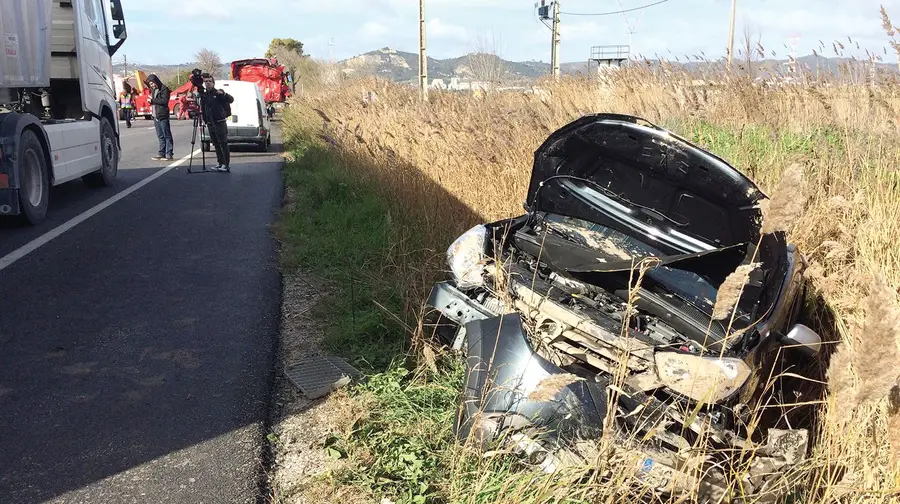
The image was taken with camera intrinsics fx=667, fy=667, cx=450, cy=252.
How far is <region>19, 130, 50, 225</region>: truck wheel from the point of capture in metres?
7.57

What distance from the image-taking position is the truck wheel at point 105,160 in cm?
1065

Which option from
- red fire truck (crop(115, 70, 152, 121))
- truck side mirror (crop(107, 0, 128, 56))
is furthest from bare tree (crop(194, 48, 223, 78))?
truck side mirror (crop(107, 0, 128, 56))

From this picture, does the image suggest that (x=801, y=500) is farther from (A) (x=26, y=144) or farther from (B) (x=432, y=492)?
(A) (x=26, y=144)

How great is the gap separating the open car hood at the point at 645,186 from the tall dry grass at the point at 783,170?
557 millimetres

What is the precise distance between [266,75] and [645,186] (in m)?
30.1

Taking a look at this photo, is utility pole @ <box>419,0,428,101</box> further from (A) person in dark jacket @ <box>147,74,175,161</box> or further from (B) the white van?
(A) person in dark jacket @ <box>147,74,175,161</box>

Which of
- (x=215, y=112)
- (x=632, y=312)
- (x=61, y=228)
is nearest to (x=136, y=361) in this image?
(x=632, y=312)

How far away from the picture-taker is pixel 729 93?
22.4 ft

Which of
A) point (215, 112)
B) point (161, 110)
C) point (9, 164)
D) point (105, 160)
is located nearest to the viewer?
point (9, 164)

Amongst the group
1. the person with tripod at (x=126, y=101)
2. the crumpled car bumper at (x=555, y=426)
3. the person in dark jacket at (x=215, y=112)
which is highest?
the person with tripod at (x=126, y=101)

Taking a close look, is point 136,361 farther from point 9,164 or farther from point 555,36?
point 555,36

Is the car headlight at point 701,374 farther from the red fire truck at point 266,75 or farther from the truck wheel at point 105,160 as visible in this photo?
the red fire truck at point 266,75

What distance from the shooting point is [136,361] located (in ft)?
13.6

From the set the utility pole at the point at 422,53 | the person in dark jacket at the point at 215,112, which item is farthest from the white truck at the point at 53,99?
the utility pole at the point at 422,53
